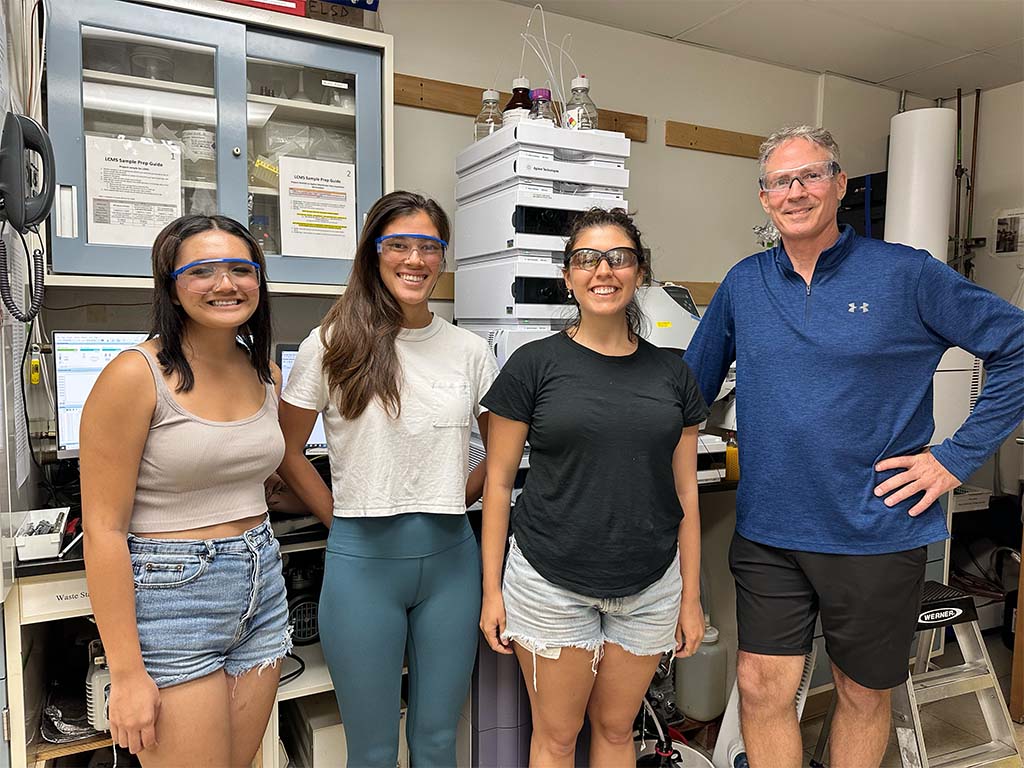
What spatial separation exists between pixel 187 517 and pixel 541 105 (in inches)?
63.3

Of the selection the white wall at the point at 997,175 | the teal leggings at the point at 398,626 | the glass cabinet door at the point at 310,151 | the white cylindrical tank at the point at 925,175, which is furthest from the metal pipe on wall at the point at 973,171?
the teal leggings at the point at 398,626

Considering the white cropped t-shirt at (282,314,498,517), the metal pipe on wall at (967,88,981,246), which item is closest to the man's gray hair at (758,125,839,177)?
the white cropped t-shirt at (282,314,498,517)

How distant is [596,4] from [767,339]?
1.75m

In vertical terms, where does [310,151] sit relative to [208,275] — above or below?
above

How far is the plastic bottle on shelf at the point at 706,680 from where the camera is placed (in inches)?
97.3

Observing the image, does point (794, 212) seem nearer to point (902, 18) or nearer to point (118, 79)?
point (118, 79)

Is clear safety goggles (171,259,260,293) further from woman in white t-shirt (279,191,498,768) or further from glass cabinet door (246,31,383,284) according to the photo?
glass cabinet door (246,31,383,284)

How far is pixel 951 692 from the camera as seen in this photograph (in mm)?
2236

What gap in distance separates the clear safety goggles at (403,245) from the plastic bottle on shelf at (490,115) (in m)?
1.12

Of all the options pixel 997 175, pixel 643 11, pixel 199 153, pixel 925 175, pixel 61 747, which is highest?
pixel 643 11

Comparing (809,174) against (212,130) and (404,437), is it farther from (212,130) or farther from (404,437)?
(212,130)

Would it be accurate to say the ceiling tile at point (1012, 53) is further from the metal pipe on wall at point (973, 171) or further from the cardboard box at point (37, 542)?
the cardboard box at point (37, 542)

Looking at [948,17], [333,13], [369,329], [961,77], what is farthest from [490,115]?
[961,77]

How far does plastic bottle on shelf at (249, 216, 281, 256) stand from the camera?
6.58 feet
